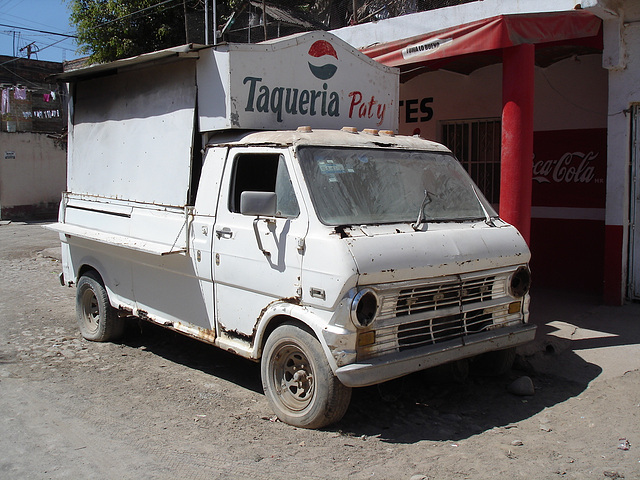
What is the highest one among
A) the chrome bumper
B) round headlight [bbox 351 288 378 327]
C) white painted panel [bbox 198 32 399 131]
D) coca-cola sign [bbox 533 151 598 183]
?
white painted panel [bbox 198 32 399 131]

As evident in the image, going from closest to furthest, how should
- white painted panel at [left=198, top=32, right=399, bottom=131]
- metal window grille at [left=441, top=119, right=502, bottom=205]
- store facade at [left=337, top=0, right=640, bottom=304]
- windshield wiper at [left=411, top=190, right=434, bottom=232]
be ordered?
windshield wiper at [left=411, top=190, right=434, bottom=232] < white painted panel at [left=198, top=32, right=399, bottom=131] < store facade at [left=337, top=0, right=640, bottom=304] < metal window grille at [left=441, top=119, right=502, bottom=205]

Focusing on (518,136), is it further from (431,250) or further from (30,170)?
(30,170)

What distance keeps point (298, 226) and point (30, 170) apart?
21.7m

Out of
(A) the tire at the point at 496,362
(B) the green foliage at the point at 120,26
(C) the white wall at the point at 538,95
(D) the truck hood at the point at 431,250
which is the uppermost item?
(B) the green foliage at the point at 120,26

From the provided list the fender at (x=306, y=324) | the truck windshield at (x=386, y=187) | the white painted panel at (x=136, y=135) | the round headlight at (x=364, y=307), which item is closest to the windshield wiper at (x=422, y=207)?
the truck windshield at (x=386, y=187)

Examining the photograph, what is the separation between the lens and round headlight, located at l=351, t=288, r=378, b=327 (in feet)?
13.2

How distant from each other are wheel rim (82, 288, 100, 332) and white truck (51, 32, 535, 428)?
1.88ft

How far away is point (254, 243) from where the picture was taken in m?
4.73

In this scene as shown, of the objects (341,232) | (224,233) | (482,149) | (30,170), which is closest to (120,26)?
(30,170)

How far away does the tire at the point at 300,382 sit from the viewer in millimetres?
4230

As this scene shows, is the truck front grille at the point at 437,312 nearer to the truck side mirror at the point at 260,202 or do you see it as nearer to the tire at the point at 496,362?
the tire at the point at 496,362

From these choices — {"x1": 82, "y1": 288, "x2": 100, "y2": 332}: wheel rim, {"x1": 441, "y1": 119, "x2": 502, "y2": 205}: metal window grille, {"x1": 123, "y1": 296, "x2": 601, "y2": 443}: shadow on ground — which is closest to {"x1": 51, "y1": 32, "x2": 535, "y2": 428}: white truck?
{"x1": 123, "y1": 296, "x2": 601, "y2": 443}: shadow on ground

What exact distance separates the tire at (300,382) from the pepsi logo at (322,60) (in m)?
2.36

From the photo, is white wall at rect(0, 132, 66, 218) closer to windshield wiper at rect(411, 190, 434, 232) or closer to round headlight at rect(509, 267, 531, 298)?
windshield wiper at rect(411, 190, 434, 232)
